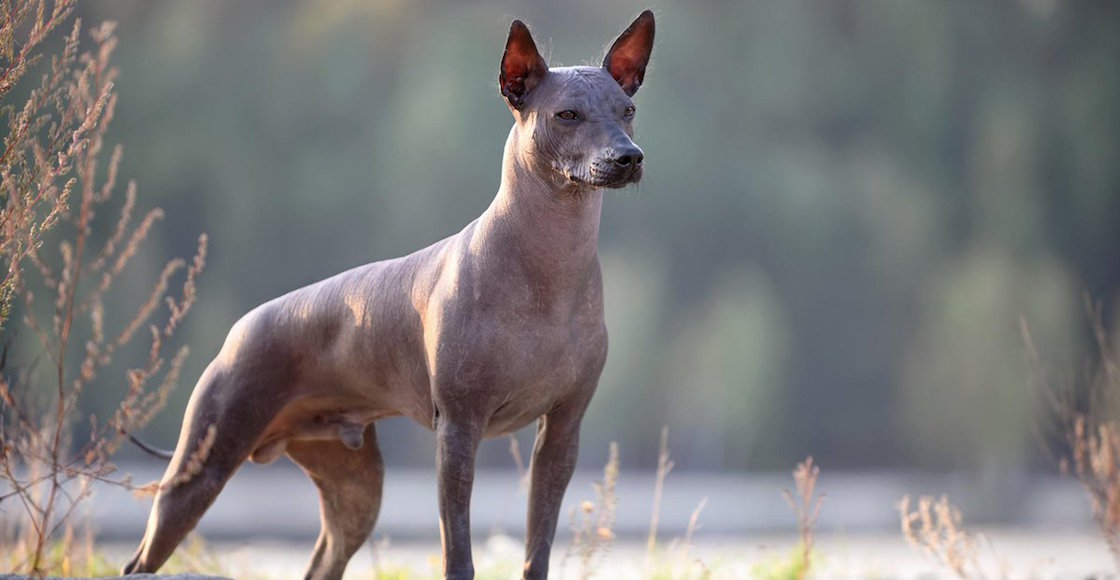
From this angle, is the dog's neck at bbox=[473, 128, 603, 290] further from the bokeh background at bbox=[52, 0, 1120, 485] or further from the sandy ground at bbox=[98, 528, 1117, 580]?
the bokeh background at bbox=[52, 0, 1120, 485]

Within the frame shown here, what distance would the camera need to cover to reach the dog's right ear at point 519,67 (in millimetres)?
3469

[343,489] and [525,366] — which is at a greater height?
[525,366]

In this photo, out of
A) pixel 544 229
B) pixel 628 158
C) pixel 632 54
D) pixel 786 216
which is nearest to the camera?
pixel 628 158

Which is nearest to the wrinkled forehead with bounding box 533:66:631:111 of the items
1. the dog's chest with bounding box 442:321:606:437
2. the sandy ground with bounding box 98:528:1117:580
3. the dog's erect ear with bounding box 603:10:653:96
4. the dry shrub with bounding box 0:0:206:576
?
the dog's erect ear with bounding box 603:10:653:96

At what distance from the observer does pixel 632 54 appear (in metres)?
3.70

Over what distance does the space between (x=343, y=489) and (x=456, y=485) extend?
111 cm

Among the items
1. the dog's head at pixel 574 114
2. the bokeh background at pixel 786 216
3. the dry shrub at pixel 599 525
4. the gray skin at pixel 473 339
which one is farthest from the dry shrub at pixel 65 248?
the bokeh background at pixel 786 216

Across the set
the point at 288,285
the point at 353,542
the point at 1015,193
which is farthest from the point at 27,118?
the point at 1015,193

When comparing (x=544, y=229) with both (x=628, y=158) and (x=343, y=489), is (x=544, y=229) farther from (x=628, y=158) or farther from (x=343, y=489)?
(x=343, y=489)

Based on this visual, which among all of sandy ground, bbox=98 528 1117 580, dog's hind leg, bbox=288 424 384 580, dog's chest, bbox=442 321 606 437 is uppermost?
dog's chest, bbox=442 321 606 437

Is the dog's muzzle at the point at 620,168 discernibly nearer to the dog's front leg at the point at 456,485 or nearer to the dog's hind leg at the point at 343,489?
the dog's front leg at the point at 456,485

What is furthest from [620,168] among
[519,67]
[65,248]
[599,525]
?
[599,525]

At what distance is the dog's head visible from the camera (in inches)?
126

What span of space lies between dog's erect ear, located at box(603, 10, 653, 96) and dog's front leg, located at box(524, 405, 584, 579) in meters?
0.99
